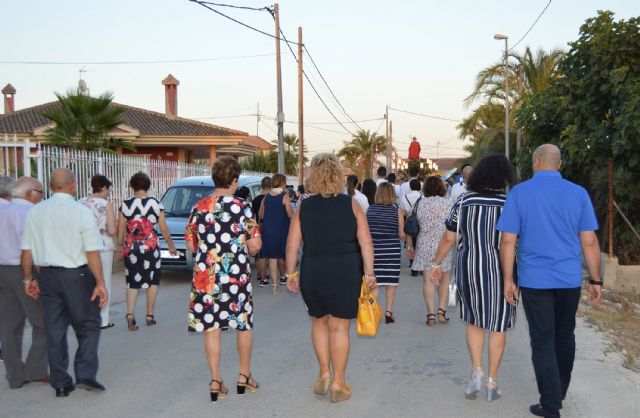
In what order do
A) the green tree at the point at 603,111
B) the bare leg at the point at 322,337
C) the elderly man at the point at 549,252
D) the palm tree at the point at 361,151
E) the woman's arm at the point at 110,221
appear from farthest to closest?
the palm tree at the point at 361,151 < the green tree at the point at 603,111 < the woman's arm at the point at 110,221 < the bare leg at the point at 322,337 < the elderly man at the point at 549,252

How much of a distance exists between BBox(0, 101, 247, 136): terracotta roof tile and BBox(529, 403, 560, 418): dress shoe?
25.5 meters

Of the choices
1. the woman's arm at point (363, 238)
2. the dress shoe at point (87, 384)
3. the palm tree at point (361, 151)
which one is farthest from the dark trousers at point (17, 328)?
the palm tree at point (361, 151)

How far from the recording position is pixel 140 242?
8602mm

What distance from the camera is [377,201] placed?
8828 millimetres

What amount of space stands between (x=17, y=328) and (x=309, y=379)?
2.55 m

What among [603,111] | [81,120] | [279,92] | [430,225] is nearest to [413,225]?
[430,225]

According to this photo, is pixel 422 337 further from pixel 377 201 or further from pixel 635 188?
pixel 635 188

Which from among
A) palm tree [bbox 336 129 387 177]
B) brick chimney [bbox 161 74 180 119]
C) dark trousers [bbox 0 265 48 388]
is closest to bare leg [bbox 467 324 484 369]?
dark trousers [bbox 0 265 48 388]

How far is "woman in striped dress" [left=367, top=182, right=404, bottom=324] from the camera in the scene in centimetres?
873

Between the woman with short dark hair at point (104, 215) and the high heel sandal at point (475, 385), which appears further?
the woman with short dark hair at point (104, 215)

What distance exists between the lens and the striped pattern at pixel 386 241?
8.73 m

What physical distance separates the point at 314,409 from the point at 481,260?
5.59ft

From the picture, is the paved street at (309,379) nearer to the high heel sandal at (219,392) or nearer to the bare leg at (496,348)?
the high heel sandal at (219,392)

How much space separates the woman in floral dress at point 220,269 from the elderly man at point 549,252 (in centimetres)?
199
